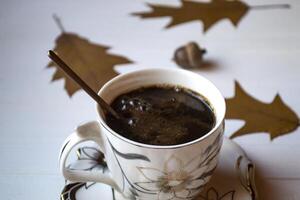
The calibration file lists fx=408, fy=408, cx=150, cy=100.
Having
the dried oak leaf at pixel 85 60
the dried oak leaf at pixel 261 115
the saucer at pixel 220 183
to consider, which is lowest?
the dried oak leaf at pixel 261 115

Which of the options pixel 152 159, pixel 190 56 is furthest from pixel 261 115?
pixel 152 159

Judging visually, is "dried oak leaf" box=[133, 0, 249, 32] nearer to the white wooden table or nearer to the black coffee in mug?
the white wooden table

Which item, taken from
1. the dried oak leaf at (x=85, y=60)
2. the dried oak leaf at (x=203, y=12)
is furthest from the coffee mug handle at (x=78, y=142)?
the dried oak leaf at (x=203, y=12)

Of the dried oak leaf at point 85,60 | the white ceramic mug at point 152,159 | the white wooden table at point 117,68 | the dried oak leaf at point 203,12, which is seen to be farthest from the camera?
the dried oak leaf at point 203,12

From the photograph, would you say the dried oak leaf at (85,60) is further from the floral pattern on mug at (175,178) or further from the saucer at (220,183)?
the floral pattern on mug at (175,178)

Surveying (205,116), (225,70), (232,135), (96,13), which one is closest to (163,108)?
(205,116)

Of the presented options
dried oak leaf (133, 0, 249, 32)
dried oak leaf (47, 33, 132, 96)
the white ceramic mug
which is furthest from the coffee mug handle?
dried oak leaf (133, 0, 249, 32)

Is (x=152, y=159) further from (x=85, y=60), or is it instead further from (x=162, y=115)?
(x=85, y=60)

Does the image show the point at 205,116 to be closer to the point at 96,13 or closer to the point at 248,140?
the point at 248,140
